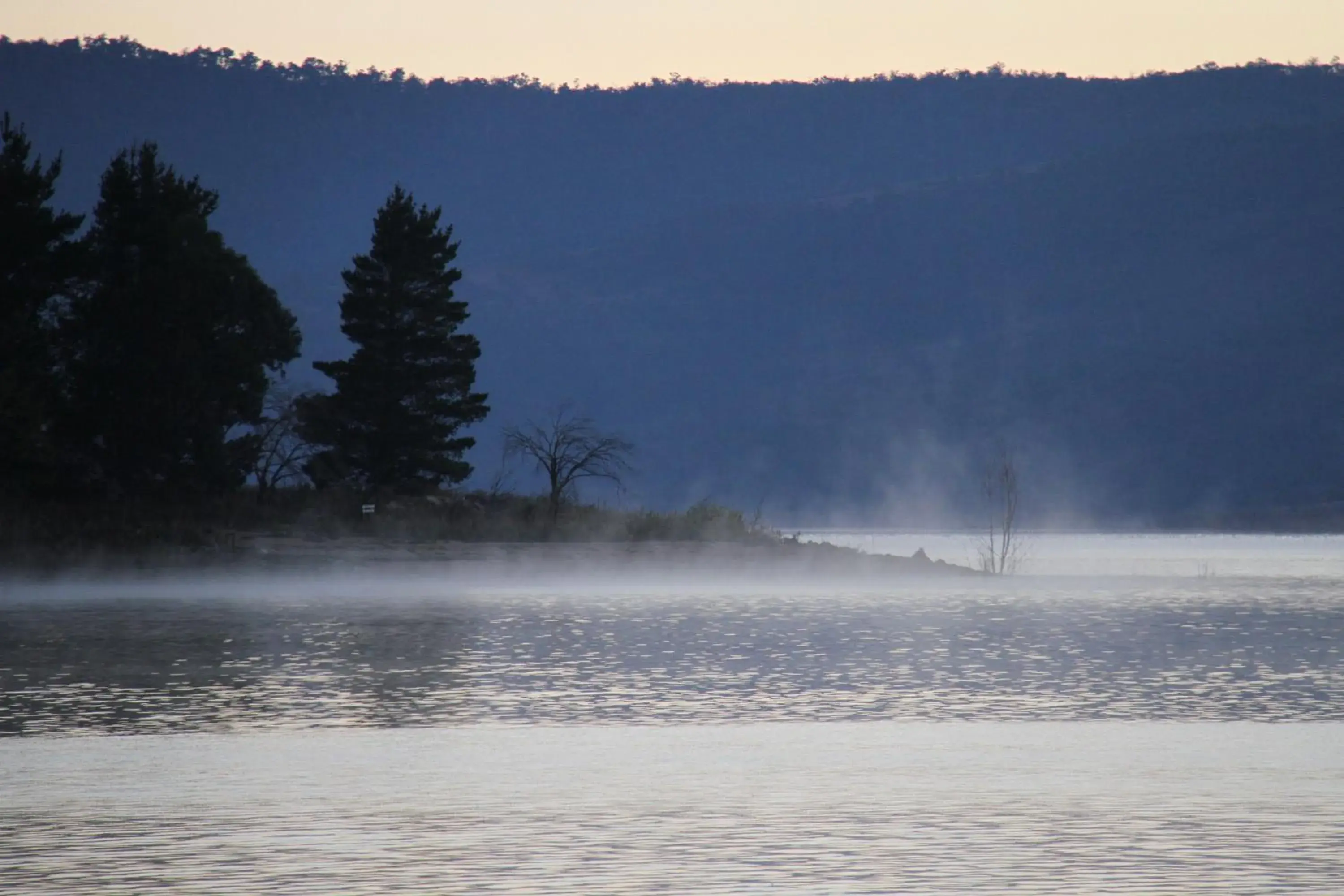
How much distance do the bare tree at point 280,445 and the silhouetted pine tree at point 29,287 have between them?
8040 mm

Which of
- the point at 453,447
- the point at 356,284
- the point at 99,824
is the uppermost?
the point at 356,284

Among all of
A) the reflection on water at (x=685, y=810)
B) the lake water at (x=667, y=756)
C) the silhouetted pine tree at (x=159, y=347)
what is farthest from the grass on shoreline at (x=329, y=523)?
the reflection on water at (x=685, y=810)

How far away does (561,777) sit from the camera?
15.5 m

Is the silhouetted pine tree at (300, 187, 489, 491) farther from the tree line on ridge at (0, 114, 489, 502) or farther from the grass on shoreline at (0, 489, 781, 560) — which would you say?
the grass on shoreline at (0, 489, 781, 560)

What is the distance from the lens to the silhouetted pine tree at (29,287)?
54.3 meters

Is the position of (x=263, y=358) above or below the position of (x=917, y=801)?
above

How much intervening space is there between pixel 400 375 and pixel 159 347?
29.8 ft

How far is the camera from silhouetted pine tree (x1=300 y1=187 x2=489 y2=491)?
211 feet

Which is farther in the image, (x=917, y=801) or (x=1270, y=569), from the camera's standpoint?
(x=1270, y=569)

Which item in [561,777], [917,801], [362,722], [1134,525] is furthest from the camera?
[1134,525]

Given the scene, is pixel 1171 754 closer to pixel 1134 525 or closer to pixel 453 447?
pixel 453 447

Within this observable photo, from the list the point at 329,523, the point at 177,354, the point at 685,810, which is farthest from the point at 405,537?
the point at 685,810

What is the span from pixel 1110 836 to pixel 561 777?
4670mm

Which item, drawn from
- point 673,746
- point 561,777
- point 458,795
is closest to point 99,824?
point 458,795
